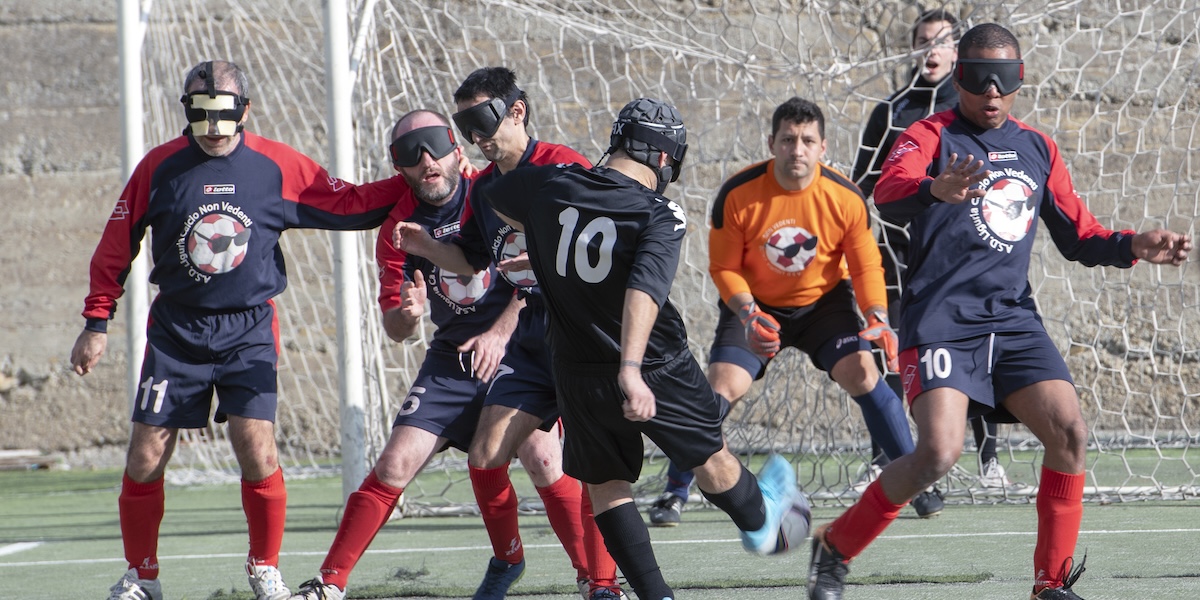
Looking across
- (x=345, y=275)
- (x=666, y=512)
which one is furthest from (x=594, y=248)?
(x=345, y=275)

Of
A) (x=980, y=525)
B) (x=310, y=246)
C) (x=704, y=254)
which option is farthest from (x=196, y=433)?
(x=980, y=525)

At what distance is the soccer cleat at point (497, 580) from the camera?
376cm

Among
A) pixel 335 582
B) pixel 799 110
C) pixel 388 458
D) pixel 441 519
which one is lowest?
pixel 441 519

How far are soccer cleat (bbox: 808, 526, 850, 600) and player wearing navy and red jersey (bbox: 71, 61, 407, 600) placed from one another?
1.65m

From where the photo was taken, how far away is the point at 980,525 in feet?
16.6

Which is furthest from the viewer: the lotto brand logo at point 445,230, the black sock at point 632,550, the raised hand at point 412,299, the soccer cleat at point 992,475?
the soccer cleat at point 992,475

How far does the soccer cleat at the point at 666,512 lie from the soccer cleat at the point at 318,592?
6.70 ft

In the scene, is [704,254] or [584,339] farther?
[704,254]

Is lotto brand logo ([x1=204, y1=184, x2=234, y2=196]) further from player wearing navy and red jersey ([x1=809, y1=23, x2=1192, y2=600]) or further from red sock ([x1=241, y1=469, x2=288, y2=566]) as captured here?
player wearing navy and red jersey ([x1=809, y1=23, x2=1192, y2=600])

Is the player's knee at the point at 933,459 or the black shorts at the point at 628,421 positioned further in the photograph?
the player's knee at the point at 933,459

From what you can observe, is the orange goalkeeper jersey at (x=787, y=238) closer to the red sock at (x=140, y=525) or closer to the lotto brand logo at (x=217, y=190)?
the lotto brand logo at (x=217, y=190)

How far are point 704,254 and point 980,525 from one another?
386 cm

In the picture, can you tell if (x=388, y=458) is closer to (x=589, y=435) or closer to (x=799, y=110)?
(x=589, y=435)

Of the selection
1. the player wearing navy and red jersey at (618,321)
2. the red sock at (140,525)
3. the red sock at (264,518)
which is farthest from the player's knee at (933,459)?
the red sock at (140,525)
